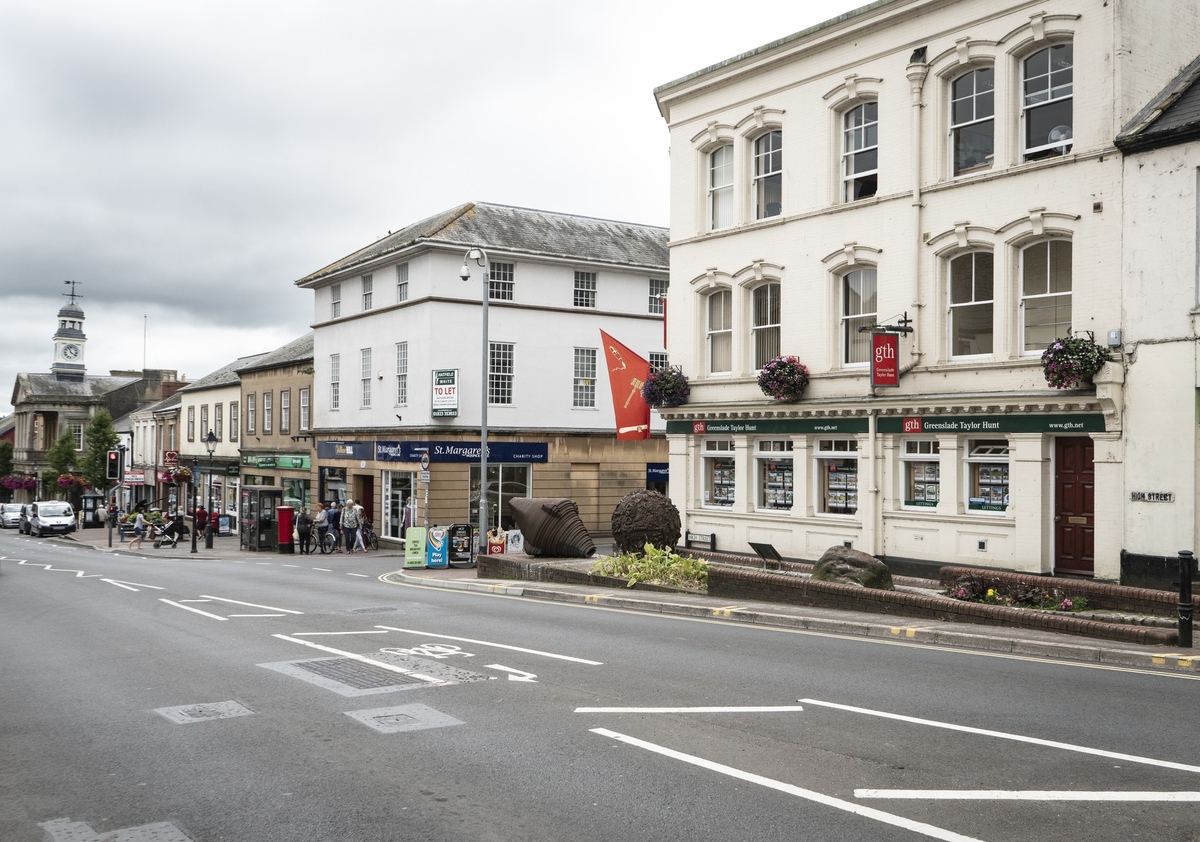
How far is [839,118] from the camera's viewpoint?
861 inches

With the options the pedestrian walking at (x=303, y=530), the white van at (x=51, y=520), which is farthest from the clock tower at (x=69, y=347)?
the pedestrian walking at (x=303, y=530)

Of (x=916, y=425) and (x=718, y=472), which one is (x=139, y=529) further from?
(x=916, y=425)

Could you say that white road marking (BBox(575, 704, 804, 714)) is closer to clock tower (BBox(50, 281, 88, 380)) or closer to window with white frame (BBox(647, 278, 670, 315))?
window with white frame (BBox(647, 278, 670, 315))

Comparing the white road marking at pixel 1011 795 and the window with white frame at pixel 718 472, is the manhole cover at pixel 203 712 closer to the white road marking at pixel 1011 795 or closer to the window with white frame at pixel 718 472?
the white road marking at pixel 1011 795

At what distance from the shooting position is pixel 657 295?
40406 millimetres

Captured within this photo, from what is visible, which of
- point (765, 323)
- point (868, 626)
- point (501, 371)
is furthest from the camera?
point (501, 371)

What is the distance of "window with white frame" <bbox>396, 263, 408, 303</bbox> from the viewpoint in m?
37.2

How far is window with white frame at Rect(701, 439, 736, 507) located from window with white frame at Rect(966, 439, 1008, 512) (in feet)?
21.0

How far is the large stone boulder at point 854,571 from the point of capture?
15.8 meters

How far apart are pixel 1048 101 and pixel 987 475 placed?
277 inches

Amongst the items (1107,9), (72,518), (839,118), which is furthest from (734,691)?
(72,518)

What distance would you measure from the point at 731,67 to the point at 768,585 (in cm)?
1344

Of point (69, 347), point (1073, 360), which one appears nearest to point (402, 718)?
point (1073, 360)

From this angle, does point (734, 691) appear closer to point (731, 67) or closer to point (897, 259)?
point (897, 259)
